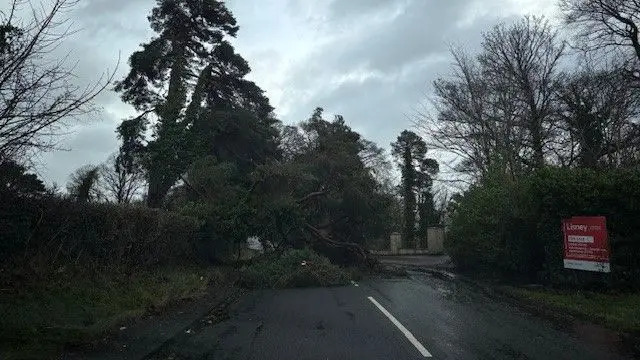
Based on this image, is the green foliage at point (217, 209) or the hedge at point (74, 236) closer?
the hedge at point (74, 236)

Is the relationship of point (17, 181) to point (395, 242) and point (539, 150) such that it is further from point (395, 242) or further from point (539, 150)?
point (395, 242)

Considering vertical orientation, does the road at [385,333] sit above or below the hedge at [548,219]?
below

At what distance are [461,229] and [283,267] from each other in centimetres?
825

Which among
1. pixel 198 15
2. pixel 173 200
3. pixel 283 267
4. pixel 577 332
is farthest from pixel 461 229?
pixel 198 15

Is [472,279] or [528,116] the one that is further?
[528,116]

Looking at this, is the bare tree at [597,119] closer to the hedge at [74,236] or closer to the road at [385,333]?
the road at [385,333]

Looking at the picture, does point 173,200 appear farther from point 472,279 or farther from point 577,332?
point 577,332

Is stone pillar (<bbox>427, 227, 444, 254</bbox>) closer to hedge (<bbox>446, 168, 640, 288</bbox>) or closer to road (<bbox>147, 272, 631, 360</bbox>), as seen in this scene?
hedge (<bbox>446, 168, 640, 288</bbox>)

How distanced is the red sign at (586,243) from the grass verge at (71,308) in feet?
36.1

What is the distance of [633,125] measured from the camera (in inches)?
1098

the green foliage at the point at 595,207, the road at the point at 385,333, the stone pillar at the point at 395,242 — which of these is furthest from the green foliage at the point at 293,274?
the stone pillar at the point at 395,242

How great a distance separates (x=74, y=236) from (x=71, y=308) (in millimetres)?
2573

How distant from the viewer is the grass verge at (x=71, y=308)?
801 cm

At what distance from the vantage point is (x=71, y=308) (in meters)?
10.4
